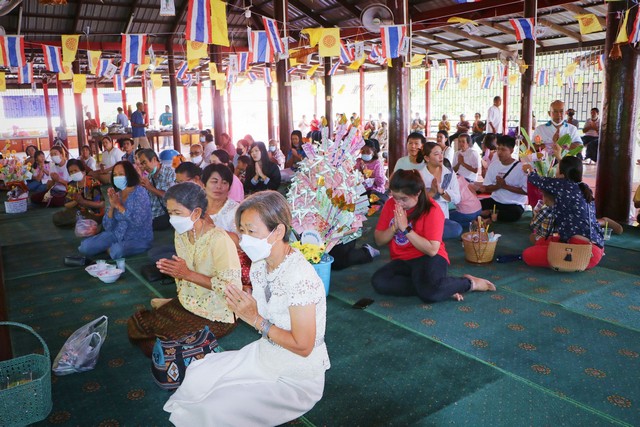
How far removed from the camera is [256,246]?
6.77 ft

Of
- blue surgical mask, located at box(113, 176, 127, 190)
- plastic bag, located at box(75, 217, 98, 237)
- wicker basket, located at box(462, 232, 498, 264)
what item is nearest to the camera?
wicker basket, located at box(462, 232, 498, 264)

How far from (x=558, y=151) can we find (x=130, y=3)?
41.2ft

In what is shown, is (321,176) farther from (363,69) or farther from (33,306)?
(363,69)

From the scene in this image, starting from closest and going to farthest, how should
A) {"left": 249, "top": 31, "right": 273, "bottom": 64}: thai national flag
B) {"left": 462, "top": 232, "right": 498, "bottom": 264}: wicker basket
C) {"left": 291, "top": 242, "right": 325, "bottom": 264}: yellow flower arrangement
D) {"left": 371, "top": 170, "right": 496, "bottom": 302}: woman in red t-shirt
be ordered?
{"left": 371, "top": 170, "right": 496, "bottom": 302}: woman in red t-shirt, {"left": 291, "top": 242, "right": 325, "bottom": 264}: yellow flower arrangement, {"left": 462, "top": 232, "right": 498, "bottom": 264}: wicker basket, {"left": 249, "top": 31, "right": 273, "bottom": 64}: thai national flag

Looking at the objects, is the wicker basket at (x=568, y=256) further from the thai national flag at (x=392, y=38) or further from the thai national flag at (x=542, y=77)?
the thai national flag at (x=542, y=77)

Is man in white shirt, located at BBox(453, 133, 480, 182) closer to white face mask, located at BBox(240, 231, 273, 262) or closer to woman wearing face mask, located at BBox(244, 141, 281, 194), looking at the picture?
woman wearing face mask, located at BBox(244, 141, 281, 194)

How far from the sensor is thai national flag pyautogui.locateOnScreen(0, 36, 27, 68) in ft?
29.8

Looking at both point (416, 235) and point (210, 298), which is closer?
point (210, 298)

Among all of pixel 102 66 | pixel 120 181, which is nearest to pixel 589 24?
pixel 120 181

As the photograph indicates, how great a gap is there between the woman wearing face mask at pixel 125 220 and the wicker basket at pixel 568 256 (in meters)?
3.62

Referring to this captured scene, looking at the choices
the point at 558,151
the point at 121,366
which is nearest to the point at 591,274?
the point at 558,151

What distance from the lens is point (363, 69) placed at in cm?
2003

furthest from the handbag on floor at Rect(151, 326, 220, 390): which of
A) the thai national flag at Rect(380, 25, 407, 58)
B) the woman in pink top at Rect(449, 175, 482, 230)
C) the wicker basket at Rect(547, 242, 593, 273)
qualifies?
the thai national flag at Rect(380, 25, 407, 58)

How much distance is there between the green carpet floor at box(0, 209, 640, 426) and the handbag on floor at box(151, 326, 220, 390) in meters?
0.12
